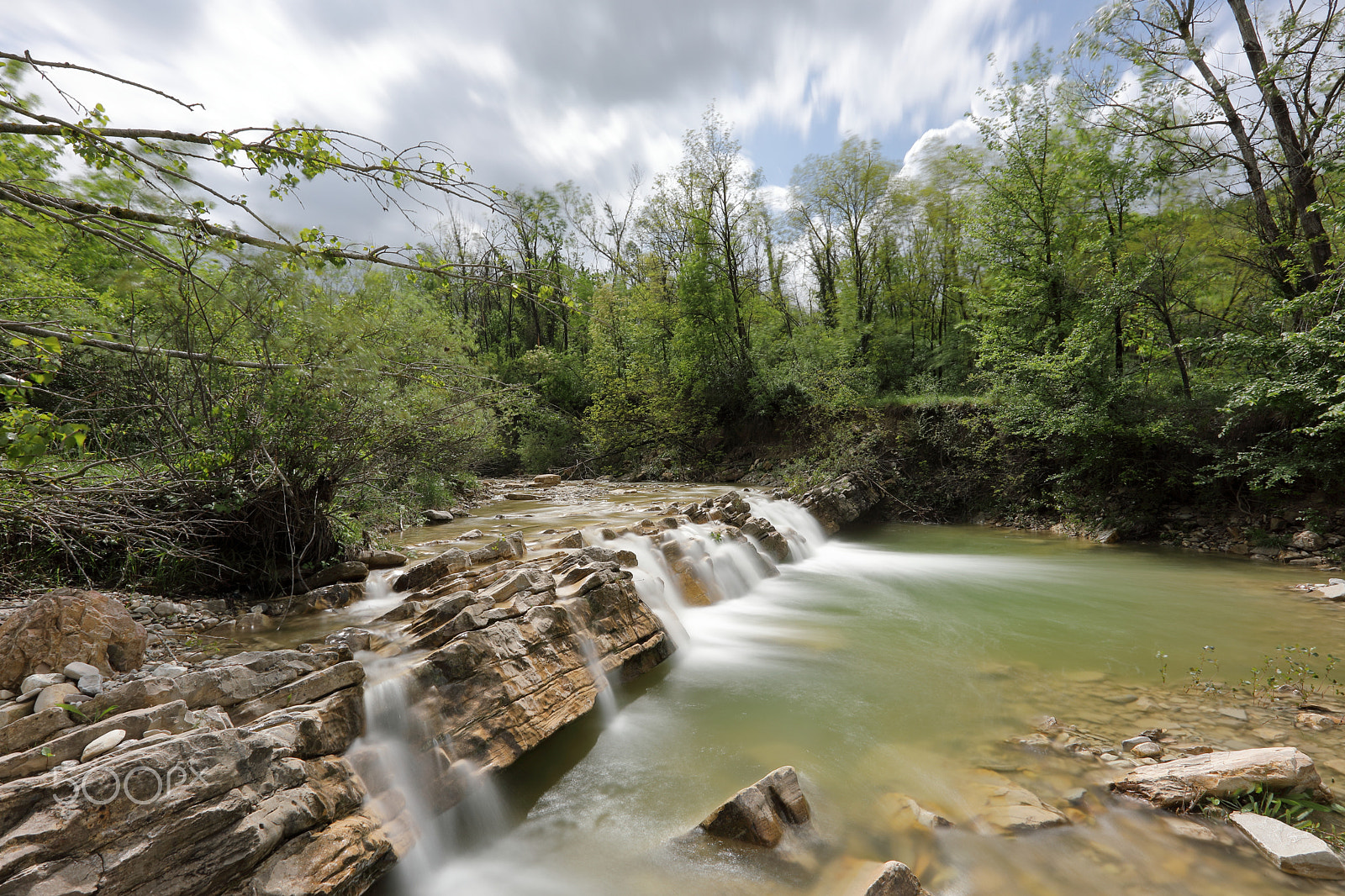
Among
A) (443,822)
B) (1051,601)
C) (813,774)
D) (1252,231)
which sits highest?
(1252,231)

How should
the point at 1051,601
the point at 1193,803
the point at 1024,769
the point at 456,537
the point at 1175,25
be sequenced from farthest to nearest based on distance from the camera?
1. the point at 1175,25
2. the point at 456,537
3. the point at 1051,601
4. the point at 1024,769
5. the point at 1193,803

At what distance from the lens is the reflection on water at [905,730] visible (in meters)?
3.32

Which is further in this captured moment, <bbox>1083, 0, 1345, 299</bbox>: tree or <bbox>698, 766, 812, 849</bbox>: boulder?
<bbox>1083, 0, 1345, 299</bbox>: tree

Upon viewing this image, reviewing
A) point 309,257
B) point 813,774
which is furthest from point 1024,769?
point 309,257

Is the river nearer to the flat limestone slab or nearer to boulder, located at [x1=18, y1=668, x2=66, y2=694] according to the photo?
the flat limestone slab

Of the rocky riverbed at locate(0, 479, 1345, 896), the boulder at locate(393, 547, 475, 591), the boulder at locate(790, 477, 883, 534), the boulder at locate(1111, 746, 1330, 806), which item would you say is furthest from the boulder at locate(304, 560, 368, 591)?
the boulder at locate(790, 477, 883, 534)

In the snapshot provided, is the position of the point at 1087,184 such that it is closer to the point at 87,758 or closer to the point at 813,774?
the point at 813,774

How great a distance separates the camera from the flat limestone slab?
3035 millimetres

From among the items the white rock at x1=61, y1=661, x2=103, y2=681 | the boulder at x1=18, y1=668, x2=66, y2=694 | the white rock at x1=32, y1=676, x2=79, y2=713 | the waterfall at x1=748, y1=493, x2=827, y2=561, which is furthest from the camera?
the waterfall at x1=748, y1=493, x2=827, y2=561

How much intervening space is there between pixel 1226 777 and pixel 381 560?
9.10 metres

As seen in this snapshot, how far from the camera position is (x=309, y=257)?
10.8 ft

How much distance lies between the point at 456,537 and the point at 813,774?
7919 mm

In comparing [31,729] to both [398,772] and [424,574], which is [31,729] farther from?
[424,574]

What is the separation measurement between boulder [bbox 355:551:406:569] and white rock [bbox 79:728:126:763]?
4.72 metres
